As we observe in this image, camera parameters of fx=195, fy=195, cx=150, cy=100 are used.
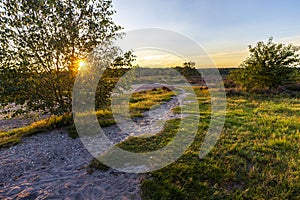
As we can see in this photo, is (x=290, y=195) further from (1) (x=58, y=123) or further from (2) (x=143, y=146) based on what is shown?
(1) (x=58, y=123)

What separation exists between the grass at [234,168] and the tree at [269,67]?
15.8 metres

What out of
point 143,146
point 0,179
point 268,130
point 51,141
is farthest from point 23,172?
point 268,130

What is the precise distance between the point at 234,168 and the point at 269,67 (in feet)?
67.9

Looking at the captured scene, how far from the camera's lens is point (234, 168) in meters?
5.14

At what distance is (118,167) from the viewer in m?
5.30

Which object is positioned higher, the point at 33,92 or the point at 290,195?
the point at 33,92

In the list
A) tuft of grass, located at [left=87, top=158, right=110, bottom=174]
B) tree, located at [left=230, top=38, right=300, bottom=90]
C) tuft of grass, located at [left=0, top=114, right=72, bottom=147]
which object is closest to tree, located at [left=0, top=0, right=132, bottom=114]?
tuft of grass, located at [left=0, top=114, right=72, bottom=147]

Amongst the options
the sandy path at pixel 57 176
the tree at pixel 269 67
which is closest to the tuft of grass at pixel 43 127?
the sandy path at pixel 57 176

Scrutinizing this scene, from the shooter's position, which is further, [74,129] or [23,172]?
[74,129]

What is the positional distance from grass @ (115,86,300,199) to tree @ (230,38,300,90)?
624 inches

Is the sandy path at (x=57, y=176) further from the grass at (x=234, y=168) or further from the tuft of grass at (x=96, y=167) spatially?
the grass at (x=234, y=168)

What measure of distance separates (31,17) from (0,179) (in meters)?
6.14

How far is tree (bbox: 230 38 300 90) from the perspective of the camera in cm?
2116

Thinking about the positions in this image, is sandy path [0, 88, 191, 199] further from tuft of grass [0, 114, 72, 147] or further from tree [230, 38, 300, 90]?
tree [230, 38, 300, 90]
